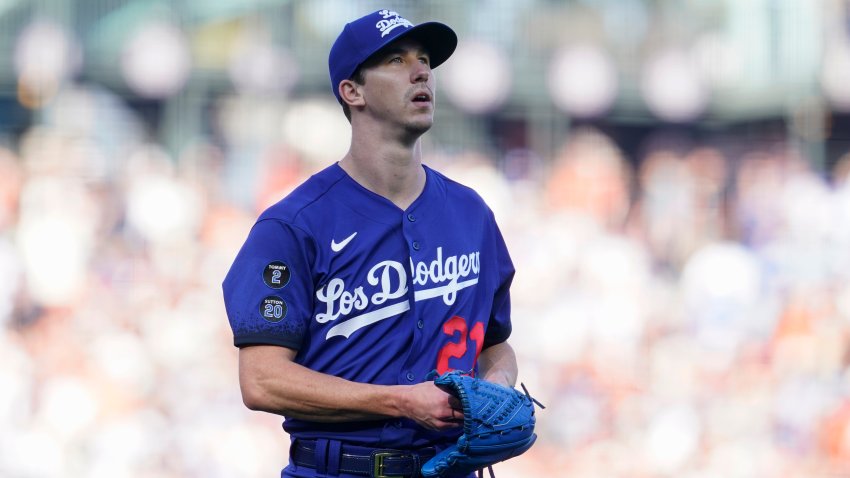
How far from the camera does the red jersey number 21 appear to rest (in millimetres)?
2684

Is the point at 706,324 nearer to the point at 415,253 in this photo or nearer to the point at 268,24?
the point at 268,24

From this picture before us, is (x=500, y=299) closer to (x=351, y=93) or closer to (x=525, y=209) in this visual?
(x=351, y=93)

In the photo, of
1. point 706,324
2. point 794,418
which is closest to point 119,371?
point 706,324

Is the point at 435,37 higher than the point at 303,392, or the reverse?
the point at 435,37

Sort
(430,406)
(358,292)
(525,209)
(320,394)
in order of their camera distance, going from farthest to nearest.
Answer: (525,209) < (358,292) < (320,394) < (430,406)

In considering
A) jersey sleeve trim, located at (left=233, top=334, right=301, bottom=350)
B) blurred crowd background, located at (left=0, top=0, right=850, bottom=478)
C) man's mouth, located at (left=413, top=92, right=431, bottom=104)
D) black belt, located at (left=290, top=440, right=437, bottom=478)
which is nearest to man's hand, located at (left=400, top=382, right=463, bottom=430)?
black belt, located at (left=290, top=440, right=437, bottom=478)

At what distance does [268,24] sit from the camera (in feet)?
18.7

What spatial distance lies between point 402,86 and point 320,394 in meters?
0.71

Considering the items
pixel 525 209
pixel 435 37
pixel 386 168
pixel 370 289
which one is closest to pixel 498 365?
pixel 370 289

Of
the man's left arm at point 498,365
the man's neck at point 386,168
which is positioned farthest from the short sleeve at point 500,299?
the man's neck at point 386,168

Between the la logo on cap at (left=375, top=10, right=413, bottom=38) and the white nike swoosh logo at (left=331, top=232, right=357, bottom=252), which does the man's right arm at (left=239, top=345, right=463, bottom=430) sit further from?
the la logo on cap at (left=375, top=10, right=413, bottom=38)

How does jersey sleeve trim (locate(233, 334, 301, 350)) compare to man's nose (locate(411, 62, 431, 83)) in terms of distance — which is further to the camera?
man's nose (locate(411, 62, 431, 83))

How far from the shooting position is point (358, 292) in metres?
2.66

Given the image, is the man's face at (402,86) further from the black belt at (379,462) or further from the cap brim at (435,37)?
the black belt at (379,462)
